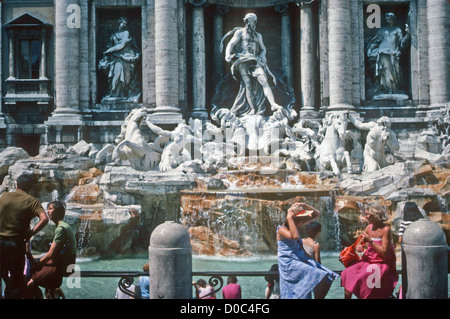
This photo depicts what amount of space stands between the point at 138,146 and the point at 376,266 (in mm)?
11361

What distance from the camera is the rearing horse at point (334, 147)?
57.0ft

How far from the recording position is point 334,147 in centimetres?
1759

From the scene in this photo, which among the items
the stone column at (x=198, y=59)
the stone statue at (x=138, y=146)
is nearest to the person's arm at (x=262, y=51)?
the stone column at (x=198, y=59)

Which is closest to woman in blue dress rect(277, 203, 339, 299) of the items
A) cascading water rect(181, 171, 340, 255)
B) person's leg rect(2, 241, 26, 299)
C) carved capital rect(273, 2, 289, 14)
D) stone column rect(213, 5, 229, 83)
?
person's leg rect(2, 241, 26, 299)

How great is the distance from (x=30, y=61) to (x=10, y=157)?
526cm

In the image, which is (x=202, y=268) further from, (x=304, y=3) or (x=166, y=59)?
(x=304, y=3)

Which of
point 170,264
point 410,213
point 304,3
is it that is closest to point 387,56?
point 304,3

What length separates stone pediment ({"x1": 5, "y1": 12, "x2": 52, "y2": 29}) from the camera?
21.2m

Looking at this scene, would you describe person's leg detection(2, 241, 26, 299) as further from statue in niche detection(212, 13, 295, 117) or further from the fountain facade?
statue in niche detection(212, 13, 295, 117)

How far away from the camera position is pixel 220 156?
58.6ft

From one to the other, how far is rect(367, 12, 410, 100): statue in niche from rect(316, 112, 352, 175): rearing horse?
370 cm

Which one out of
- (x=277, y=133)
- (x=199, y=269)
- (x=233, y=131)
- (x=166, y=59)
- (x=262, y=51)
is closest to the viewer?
(x=199, y=269)

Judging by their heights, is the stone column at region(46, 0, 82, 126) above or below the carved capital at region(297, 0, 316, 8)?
below

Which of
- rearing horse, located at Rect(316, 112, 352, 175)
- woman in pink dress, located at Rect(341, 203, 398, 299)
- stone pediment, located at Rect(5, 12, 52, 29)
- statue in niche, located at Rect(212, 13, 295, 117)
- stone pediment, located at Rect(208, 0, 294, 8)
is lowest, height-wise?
woman in pink dress, located at Rect(341, 203, 398, 299)
